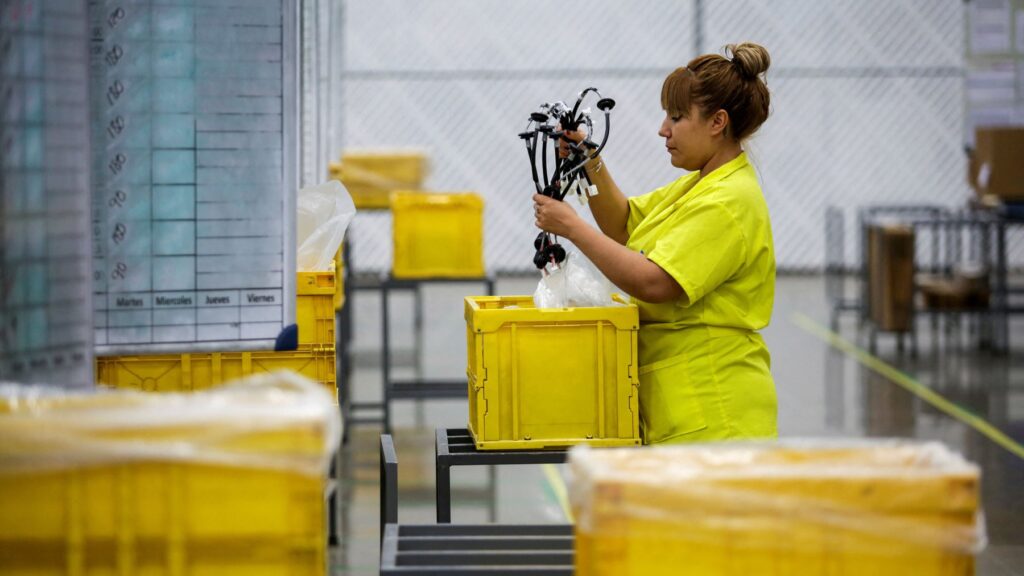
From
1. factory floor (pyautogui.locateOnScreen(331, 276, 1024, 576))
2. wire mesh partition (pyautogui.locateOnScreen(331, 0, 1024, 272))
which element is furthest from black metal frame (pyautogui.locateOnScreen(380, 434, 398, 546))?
wire mesh partition (pyautogui.locateOnScreen(331, 0, 1024, 272))

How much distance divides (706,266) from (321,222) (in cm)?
92

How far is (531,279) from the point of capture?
11.8 meters

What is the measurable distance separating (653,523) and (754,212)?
113 centimetres

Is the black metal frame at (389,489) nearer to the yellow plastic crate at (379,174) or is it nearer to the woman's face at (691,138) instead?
the woman's face at (691,138)

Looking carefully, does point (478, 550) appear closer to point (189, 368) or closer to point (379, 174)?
point (189, 368)

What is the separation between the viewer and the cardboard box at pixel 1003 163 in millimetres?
8156

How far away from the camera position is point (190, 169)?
1.98m

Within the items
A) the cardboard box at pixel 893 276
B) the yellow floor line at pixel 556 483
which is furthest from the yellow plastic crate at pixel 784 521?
the cardboard box at pixel 893 276

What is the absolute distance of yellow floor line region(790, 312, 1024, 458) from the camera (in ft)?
19.5

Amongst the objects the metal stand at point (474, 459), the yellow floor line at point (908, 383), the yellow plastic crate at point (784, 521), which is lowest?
the yellow floor line at point (908, 383)

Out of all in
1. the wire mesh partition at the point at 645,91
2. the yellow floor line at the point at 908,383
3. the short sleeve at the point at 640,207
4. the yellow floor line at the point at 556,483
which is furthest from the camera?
the wire mesh partition at the point at 645,91

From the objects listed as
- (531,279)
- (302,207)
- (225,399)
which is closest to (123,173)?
(225,399)

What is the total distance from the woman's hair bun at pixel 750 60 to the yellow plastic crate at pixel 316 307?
89cm

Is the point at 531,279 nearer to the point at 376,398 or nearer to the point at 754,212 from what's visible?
the point at 376,398
